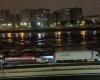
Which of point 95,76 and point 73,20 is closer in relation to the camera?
point 95,76

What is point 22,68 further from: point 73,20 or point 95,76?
point 73,20

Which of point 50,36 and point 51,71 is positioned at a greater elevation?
point 51,71

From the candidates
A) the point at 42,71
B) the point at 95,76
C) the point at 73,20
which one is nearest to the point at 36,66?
the point at 42,71

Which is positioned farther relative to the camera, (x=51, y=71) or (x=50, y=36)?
(x=50, y=36)

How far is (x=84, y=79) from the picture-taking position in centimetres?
271

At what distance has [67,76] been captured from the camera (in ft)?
8.94

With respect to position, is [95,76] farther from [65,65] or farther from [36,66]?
[36,66]

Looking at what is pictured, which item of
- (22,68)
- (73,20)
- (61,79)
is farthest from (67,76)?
(73,20)

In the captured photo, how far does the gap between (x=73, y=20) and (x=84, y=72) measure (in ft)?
38.3

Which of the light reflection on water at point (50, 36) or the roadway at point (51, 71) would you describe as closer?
the roadway at point (51, 71)

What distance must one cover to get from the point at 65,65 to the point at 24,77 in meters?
0.40

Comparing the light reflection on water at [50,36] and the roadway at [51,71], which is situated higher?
the roadway at [51,71]

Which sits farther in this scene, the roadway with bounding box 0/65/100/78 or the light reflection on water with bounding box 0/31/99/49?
the light reflection on water with bounding box 0/31/99/49

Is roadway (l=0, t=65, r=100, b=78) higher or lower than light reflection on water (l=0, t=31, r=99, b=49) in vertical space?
higher
